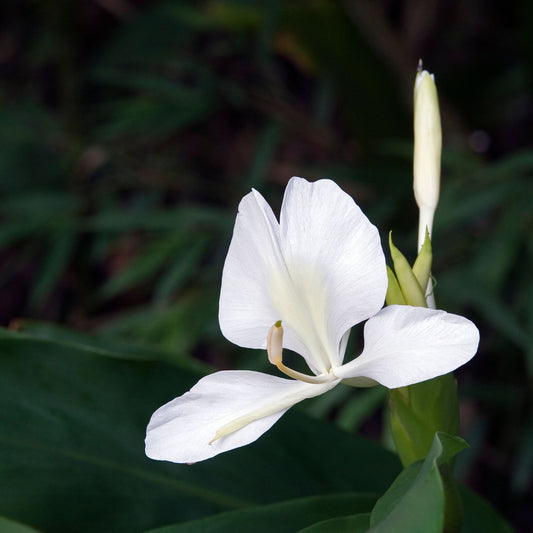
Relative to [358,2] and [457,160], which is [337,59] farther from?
[457,160]

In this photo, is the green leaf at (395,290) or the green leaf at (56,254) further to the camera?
the green leaf at (56,254)

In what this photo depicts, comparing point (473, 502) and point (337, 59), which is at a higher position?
point (337, 59)

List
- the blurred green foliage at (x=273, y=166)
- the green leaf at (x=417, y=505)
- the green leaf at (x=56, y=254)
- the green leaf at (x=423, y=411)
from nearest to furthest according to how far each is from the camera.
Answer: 1. the green leaf at (x=417, y=505)
2. the green leaf at (x=423, y=411)
3. the blurred green foliage at (x=273, y=166)
4. the green leaf at (x=56, y=254)

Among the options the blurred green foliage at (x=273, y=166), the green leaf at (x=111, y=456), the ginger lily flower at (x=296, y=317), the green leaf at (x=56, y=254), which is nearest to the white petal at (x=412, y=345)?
the ginger lily flower at (x=296, y=317)

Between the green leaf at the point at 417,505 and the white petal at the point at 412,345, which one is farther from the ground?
the white petal at the point at 412,345

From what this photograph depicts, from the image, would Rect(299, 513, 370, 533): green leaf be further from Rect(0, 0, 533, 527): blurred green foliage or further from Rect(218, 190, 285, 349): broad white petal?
Rect(0, 0, 533, 527): blurred green foliage

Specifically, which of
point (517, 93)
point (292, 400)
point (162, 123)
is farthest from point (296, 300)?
point (517, 93)

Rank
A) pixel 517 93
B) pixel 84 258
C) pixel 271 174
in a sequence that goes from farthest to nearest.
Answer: pixel 271 174, pixel 84 258, pixel 517 93

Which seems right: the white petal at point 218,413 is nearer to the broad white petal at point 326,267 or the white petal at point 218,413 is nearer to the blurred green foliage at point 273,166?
the broad white petal at point 326,267

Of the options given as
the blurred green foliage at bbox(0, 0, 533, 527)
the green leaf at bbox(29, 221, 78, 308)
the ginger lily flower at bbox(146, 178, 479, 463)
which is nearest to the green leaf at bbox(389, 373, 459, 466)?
the ginger lily flower at bbox(146, 178, 479, 463)
